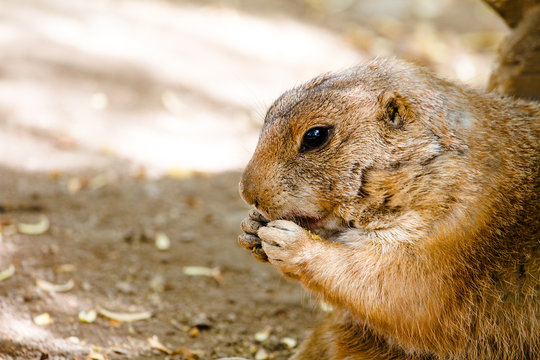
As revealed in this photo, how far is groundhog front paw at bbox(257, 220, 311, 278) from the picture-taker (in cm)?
308

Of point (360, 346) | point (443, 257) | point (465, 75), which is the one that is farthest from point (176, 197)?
point (465, 75)

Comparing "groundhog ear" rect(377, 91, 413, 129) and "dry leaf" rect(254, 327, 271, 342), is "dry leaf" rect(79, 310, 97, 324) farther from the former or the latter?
"groundhog ear" rect(377, 91, 413, 129)

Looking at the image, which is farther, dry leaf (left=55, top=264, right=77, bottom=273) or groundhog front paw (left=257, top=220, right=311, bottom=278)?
dry leaf (left=55, top=264, right=77, bottom=273)

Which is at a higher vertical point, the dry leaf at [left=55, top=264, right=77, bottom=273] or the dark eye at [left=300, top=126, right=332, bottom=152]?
the dark eye at [left=300, top=126, right=332, bottom=152]

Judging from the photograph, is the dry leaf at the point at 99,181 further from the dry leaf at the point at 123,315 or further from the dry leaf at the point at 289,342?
the dry leaf at the point at 289,342

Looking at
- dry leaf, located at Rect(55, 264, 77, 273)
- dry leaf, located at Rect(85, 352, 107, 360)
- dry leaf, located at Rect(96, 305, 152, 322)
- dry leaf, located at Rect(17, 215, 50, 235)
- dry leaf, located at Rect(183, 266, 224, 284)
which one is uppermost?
dry leaf, located at Rect(17, 215, 50, 235)

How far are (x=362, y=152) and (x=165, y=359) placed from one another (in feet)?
5.71

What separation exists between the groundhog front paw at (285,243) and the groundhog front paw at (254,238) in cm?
15

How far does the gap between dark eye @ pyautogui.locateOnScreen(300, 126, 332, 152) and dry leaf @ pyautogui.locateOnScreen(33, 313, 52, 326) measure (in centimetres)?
189

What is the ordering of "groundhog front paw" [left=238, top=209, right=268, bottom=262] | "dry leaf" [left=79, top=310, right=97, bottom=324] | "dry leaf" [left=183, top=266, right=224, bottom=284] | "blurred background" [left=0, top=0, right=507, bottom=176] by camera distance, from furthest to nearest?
"blurred background" [left=0, top=0, right=507, bottom=176], "dry leaf" [left=183, top=266, right=224, bottom=284], "dry leaf" [left=79, top=310, right=97, bottom=324], "groundhog front paw" [left=238, top=209, right=268, bottom=262]

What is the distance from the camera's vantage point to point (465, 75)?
909 cm

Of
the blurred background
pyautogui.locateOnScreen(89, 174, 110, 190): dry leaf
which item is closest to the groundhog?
the blurred background

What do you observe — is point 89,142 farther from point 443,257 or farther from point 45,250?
point 443,257

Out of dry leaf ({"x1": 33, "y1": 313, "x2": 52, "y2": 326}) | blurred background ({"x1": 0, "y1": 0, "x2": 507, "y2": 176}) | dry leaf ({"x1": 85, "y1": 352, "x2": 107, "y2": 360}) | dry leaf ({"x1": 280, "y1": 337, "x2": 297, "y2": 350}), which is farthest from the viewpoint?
blurred background ({"x1": 0, "y1": 0, "x2": 507, "y2": 176})
